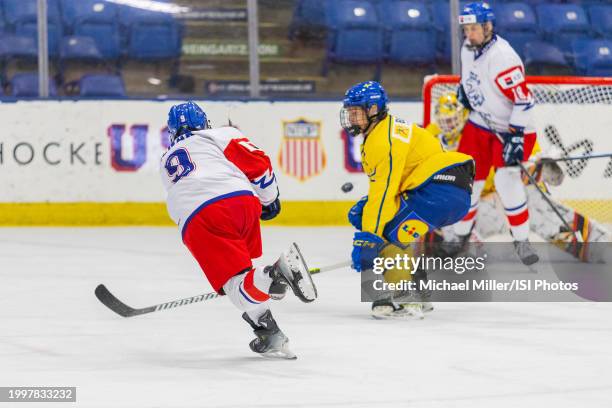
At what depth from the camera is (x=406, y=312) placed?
4.34 m

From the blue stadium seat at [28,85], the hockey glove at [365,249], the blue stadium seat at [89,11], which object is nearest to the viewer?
the hockey glove at [365,249]

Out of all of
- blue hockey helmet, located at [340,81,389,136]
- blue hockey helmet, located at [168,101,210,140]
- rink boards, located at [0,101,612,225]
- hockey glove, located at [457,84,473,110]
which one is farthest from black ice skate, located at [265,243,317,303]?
rink boards, located at [0,101,612,225]

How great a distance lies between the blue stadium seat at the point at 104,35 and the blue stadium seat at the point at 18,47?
0.38 meters

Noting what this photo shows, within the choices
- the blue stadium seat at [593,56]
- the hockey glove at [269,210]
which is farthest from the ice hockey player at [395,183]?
the blue stadium seat at [593,56]

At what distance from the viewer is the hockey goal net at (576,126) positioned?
677cm

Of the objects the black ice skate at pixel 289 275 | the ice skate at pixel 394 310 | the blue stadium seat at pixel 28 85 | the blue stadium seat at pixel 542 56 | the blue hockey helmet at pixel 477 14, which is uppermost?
the blue hockey helmet at pixel 477 14

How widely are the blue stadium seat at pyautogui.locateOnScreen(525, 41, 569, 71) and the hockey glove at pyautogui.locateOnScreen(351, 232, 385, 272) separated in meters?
4.34

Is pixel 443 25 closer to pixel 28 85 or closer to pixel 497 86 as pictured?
pixel 497 86

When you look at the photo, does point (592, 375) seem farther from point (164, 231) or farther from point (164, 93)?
point (164, 93)

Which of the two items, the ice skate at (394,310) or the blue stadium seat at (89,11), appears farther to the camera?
the blue stadium seat at (89,11)

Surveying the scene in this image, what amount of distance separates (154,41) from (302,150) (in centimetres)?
125

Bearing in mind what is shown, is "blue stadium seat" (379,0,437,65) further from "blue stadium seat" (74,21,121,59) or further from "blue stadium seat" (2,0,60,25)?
"blue stadium seat" (2,0,60,25)

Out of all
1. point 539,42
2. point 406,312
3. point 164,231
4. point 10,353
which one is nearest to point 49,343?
point 10,353

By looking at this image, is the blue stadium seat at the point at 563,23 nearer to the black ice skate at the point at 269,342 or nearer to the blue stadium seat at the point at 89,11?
the blue stadium seat at the point at 89,11
